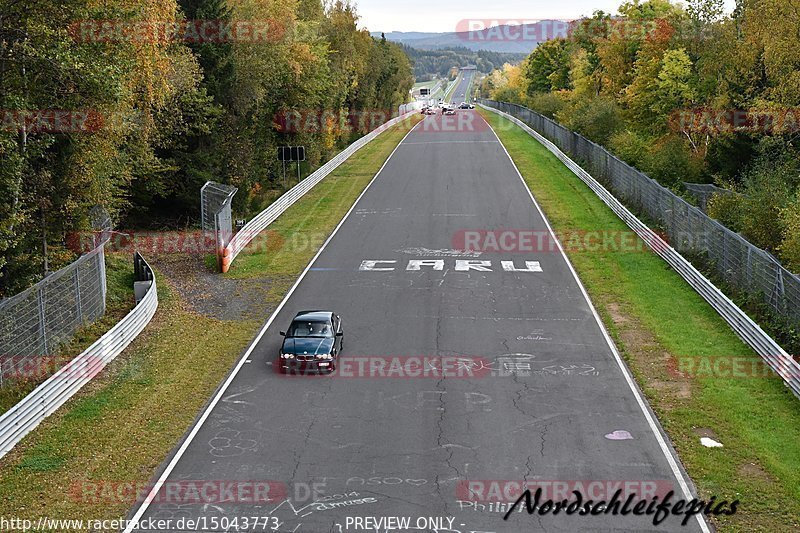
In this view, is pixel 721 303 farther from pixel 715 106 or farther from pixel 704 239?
pixel 715 106

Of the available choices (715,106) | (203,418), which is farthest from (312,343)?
(715,106)

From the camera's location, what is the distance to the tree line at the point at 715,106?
1310 inches

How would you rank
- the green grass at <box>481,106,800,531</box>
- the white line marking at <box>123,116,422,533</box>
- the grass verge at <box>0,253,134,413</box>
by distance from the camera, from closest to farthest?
the white line marking at <box>123,116,422,533</box>, the green grass at <box>481,106,800,531</box>, the grass verge at <box>0,253,134,413</box>

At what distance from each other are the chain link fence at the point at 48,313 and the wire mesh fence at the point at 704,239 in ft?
66.5

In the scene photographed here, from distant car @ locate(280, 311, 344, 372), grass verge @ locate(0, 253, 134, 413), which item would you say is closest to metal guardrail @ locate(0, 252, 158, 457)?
grass verge @ locate(0, 253, 134, 413)

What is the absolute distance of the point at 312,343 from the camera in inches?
870

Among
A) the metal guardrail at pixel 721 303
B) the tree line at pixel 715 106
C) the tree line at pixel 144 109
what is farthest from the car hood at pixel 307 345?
the tree line at pixel 715 106

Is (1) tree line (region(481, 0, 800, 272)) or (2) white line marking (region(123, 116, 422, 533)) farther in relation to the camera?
(1) tree line (region(481, 0, 800, 272))

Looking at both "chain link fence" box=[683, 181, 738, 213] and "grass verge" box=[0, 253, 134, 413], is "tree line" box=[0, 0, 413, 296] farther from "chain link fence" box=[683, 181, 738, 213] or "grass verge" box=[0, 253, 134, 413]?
"chain link fence" box=[683, 181, 738, 213]

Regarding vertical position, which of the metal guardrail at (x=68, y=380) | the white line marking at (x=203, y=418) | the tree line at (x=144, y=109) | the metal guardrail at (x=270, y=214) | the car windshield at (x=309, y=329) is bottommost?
the white line marking at (x=203, y=418)

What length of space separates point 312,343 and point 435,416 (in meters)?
4.69

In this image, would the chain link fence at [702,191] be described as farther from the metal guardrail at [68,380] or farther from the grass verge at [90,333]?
the metal guardrail at [68,380]

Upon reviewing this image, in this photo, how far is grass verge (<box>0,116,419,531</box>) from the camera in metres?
15.2

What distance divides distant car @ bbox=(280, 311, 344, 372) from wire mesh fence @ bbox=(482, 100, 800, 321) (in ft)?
41.9
